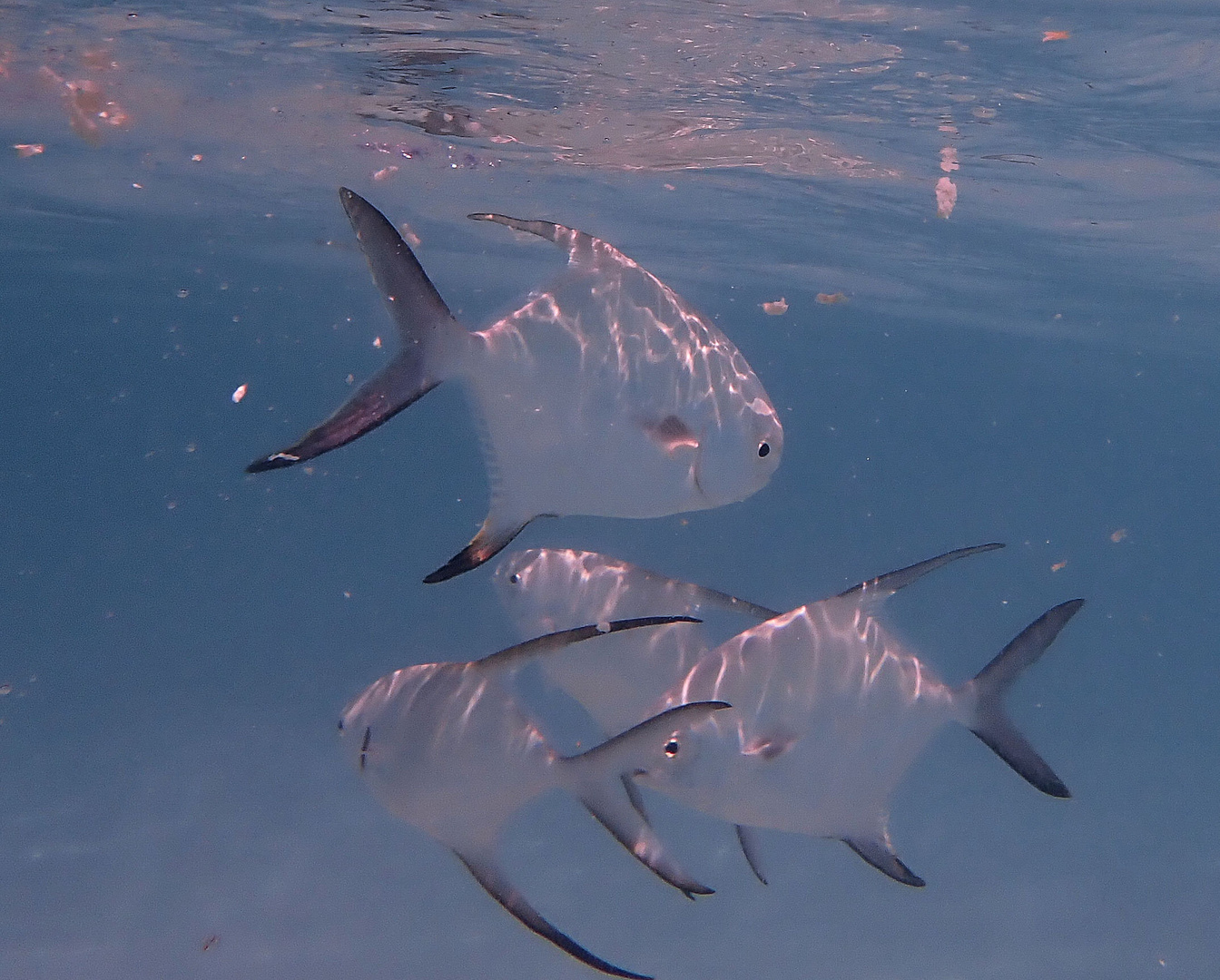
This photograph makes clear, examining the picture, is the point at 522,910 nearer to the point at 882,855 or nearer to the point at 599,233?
the point at 882,855

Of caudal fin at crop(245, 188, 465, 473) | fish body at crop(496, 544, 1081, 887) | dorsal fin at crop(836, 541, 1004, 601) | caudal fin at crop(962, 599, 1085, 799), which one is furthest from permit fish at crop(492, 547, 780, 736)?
caudal fin at crop(245, 188, 465, 473)

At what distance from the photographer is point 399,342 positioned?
285 cm

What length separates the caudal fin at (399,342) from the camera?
2.49m

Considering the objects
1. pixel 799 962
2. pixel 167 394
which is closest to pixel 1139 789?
pixel 799 962

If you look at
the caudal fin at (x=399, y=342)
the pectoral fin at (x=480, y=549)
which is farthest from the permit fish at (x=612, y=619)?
the caudal fin at (x=399, y=342)

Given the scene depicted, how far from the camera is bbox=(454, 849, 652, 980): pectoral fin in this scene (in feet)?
10.6

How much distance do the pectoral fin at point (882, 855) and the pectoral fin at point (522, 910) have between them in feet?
4.12

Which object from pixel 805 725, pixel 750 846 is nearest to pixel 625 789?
pixel 805 725

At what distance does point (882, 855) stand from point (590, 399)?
2621mm

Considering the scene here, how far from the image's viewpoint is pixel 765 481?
342 centimetres

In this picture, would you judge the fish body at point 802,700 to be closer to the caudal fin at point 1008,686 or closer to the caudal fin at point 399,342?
the caudal fin at point 1008,686

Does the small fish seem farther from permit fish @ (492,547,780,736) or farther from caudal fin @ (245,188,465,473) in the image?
caudal fin @ (245,188,465,473)

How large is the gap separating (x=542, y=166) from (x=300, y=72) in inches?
185

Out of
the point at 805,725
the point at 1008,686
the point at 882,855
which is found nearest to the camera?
the point at 805,725
